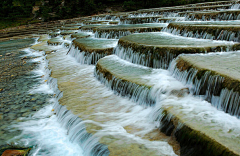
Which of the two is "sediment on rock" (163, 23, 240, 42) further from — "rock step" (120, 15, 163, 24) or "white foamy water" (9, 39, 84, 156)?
"rock step" (120, 15, 163, 24)

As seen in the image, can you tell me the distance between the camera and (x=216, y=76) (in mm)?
4246

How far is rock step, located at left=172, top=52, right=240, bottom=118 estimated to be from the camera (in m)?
3.88

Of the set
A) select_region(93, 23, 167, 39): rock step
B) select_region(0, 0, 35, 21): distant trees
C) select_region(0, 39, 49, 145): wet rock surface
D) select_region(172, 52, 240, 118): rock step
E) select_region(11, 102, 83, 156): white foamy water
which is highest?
select_region(0, 0, 35, 21): distant trees

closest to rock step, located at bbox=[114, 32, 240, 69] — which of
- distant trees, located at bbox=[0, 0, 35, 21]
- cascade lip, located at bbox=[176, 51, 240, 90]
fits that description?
cascade lip, located at bbox=[176, 51, 240, 90]

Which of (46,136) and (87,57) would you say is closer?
(46,136)

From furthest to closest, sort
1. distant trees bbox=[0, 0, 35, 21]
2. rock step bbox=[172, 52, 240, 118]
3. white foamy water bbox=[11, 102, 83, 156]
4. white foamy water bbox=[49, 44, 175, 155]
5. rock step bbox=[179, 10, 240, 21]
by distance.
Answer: distant trees bbox=[0, 0, 35, 21], rock step bbox=[179, 10, 240, 21], white foamy water bbox=[11, 102, 83, 156], rock step bbox=[172, 52, 240, 118], white foamy water bbox=[49, 44, 175, 155]

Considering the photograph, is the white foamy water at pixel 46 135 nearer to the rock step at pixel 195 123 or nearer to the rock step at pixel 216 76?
the rock step at pixel 195 123

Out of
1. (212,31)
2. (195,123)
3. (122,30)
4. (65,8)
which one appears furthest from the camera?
(65,8)

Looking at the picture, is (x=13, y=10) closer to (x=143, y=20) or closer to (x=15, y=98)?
(x=143, y=20)

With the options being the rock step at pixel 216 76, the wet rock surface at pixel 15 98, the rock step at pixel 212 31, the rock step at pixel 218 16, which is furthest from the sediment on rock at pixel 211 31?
the wet rock surface at pixel 15 98

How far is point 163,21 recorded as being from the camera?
14398 mm

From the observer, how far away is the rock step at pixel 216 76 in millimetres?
3879

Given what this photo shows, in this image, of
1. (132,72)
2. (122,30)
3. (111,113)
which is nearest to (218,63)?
(132,72)

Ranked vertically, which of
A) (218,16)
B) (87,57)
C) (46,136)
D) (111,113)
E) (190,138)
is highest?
(218,16)
